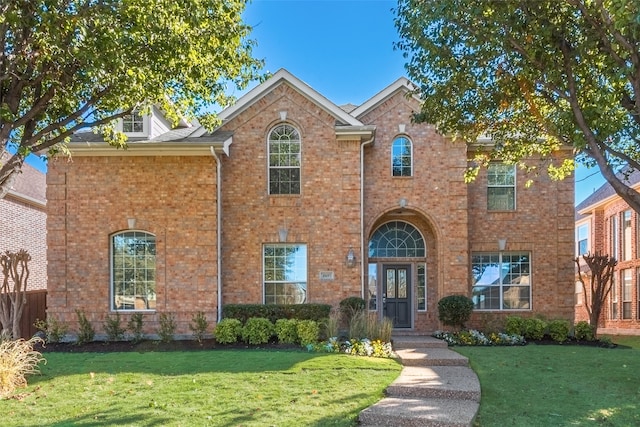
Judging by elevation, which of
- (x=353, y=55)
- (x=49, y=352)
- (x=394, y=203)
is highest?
(x=353, y=55)

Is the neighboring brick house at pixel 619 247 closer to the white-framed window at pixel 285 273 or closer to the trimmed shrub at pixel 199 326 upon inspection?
the white-framed window at pixel 285 273

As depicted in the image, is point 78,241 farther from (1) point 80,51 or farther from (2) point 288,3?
(2) point 288,3

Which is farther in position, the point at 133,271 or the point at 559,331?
the point at 133,271

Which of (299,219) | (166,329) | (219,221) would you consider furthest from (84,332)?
(299,219)

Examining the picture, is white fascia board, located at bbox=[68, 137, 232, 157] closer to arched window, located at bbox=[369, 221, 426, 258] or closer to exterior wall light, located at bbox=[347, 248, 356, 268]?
exterior wall light, located at bbox=[347, 248, 356, 268]

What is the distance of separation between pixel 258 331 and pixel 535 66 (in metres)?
8.59

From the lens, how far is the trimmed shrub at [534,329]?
44.5 ft

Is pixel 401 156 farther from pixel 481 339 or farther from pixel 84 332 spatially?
pixel 84 332

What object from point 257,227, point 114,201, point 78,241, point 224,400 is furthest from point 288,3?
point 224,400

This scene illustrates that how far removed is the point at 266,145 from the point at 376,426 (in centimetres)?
957

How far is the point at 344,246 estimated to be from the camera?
1392cm

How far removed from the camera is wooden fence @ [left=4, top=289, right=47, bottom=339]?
14.0 metres

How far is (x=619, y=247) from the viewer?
2122 cm

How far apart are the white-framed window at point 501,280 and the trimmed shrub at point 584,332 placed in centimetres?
163
